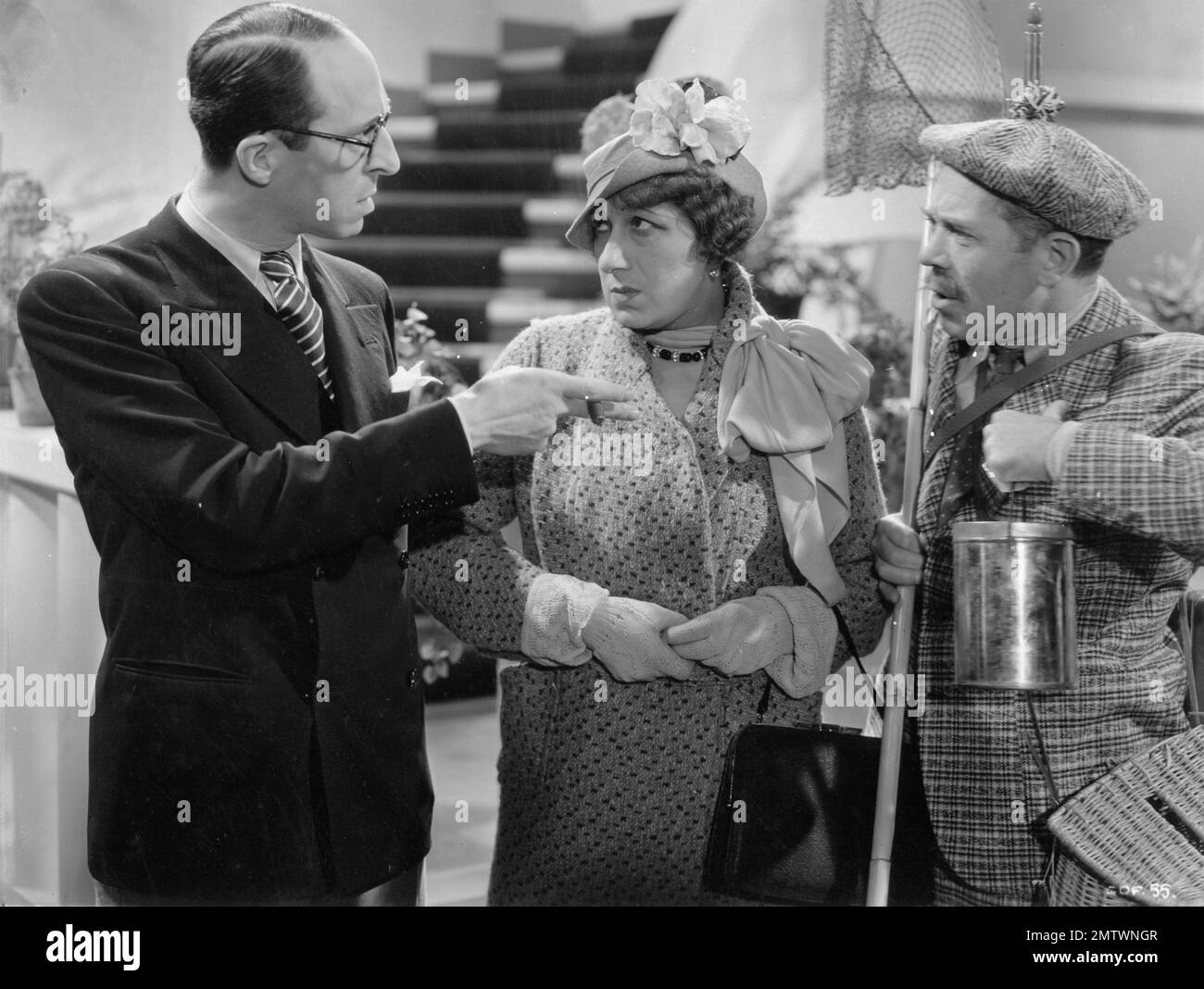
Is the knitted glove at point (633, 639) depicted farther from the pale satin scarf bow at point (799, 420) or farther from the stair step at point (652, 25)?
the stair step at point (652, 25)

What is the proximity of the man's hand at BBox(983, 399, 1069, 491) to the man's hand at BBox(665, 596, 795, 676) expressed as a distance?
46cm

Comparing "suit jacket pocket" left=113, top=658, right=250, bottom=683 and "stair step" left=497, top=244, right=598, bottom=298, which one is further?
"stair step" left=497, top=244, right=598, bottom=298

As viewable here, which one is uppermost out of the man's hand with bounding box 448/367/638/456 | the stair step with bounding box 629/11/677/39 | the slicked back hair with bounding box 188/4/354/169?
the stair step with bounding box 629/11/677/39

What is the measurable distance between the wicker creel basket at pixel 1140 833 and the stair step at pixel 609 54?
1805mm

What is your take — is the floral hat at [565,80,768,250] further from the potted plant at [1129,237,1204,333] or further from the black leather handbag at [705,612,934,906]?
the potted plant at [1129,237,1204,333]

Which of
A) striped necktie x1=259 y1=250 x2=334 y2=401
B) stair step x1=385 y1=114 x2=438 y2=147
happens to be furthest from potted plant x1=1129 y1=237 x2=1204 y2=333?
striped necktie x1=259 y1=250 x2=334 y2=401

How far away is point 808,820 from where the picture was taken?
2.48 metres

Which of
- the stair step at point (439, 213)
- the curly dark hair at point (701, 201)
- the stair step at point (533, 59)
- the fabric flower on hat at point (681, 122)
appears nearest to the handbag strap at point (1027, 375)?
the curly dark hair at point (701, 201)

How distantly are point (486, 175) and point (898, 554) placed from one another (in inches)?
48.4

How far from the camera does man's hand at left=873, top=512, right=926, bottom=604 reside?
2.47 m

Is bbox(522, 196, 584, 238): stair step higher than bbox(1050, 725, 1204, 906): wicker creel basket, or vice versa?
bbox(522, 196, 584, 238): stair step
